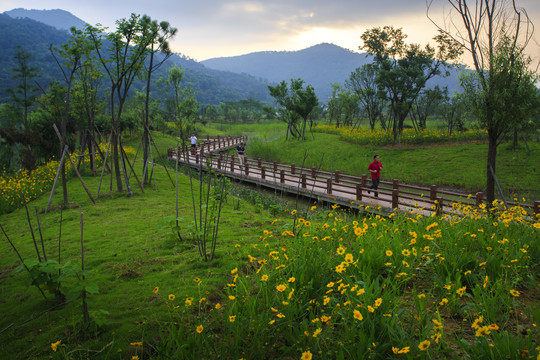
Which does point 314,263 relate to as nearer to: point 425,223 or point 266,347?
point 266,347

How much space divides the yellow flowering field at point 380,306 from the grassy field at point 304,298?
2 centimetres

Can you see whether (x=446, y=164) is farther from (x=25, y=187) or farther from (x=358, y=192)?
(x=25, y=187)

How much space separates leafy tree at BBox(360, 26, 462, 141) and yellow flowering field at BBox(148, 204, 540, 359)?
20932mm

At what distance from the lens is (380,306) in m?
2.37

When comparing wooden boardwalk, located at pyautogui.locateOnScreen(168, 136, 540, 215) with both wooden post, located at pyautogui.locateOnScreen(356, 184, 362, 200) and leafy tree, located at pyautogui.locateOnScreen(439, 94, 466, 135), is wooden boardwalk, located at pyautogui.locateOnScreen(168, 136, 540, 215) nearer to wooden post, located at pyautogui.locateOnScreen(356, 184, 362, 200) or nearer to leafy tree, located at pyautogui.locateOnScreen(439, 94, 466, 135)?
wooden post, located at pyautogui.locateOnScreen(356, 184, 362, 200)

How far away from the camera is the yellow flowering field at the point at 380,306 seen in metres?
2.12

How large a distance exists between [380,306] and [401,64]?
25.9 meters

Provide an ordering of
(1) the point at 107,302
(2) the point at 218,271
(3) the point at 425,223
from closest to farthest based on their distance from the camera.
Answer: (1) the point at 107,302, (2) the point at 218,271, (3) the point at 425,223

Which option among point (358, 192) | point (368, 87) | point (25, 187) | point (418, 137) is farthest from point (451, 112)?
point (25, 187)

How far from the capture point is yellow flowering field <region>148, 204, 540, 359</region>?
2.12 meters

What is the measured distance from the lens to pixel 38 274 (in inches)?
125

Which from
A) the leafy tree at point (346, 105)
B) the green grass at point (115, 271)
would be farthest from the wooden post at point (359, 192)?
the leafy tree at point (346, 105)

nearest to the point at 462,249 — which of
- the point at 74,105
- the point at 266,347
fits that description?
the point at 266,347

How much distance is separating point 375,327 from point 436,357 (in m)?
0.47
